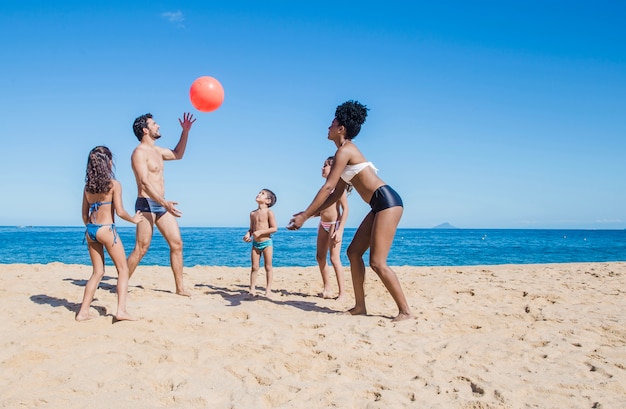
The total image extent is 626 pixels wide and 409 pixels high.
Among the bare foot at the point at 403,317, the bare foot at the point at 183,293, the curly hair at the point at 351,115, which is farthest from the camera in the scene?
the bare foot at the point at 183,293

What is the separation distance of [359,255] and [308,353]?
1672 millimetres

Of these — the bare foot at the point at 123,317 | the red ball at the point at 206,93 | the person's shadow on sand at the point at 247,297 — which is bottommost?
the person's shadow on sand at the point at 247,297

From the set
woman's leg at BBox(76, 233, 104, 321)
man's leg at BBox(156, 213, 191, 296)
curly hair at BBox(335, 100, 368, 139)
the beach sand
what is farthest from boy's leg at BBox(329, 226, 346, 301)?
woman's leg at BBox(76, 233, 104, 321)

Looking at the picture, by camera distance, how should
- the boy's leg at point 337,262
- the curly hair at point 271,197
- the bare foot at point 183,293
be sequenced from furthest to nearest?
the curly hair at point 271,197
the boy's leg at point 337,262
the bare foot at point 183,293

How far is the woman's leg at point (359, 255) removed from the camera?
506 cm

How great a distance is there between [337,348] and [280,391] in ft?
3.02

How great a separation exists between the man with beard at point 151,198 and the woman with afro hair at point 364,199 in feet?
6.69

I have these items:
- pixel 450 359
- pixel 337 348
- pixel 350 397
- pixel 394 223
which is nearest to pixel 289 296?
pixel 394 223

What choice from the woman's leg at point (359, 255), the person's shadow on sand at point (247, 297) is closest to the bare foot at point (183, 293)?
the person's shadow on sand at point (247, 297)

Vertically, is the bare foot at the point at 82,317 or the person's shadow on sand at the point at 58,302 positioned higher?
the bare foot at the point at 82,317

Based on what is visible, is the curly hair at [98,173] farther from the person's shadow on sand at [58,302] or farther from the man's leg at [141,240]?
Result: the person's shadow on sand at [58,302]

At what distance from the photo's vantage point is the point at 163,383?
317 cm

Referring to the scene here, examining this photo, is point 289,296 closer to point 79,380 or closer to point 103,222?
point 103,222

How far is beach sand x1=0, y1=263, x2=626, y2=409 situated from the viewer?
9.68ft
